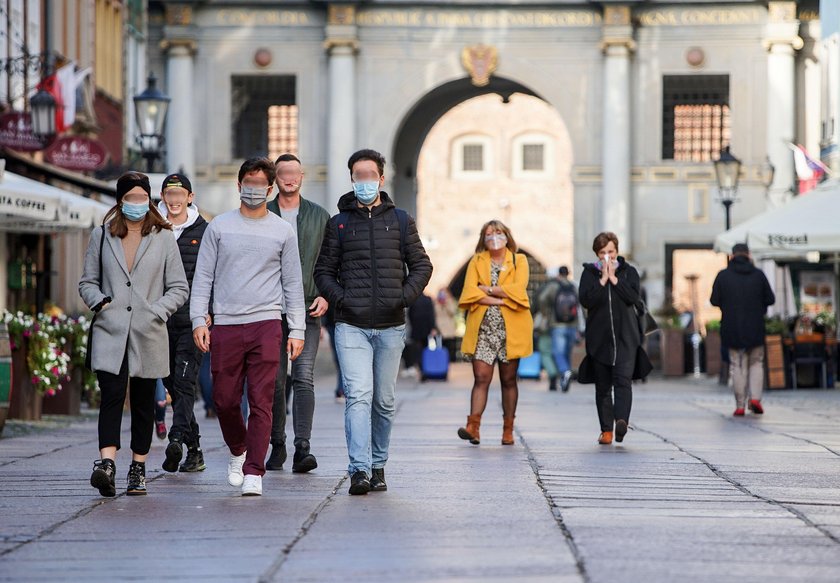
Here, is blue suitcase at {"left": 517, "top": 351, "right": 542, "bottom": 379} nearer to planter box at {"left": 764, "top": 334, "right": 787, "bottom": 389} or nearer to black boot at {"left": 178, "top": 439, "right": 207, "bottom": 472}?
planter box at {"left": 764, "top": 334, "right": 787, "bottom": 389}

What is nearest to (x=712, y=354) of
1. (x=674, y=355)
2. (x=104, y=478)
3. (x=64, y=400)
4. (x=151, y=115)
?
(x=674, y=355)

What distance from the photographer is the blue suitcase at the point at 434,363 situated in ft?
105

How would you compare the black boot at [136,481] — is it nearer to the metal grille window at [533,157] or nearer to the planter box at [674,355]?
the planter box at [674,355]

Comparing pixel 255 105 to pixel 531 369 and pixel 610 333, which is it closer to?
pixel 531 369

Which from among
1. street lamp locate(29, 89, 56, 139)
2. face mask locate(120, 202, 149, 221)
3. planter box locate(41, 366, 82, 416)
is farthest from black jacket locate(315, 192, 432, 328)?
street lamp locate(29, 89, 56, 139)

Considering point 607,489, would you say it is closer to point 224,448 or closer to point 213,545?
point 213,545

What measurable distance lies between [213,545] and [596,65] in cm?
3199

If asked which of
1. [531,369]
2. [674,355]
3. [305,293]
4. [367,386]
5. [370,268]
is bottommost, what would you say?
[531,369]

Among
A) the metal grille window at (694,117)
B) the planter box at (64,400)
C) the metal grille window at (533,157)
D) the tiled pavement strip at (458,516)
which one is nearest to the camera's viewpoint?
the tiled pavement strip at (458,516)

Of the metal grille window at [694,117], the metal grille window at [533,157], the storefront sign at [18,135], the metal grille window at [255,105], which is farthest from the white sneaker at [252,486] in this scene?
the metal grille window at [533,157]

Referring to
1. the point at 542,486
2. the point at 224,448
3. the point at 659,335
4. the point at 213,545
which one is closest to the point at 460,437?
the point at 224,448

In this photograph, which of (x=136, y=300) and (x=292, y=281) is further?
→ (x=292, y=281)

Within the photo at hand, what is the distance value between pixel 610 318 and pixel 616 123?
2451 cm

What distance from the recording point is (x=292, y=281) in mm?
10477
